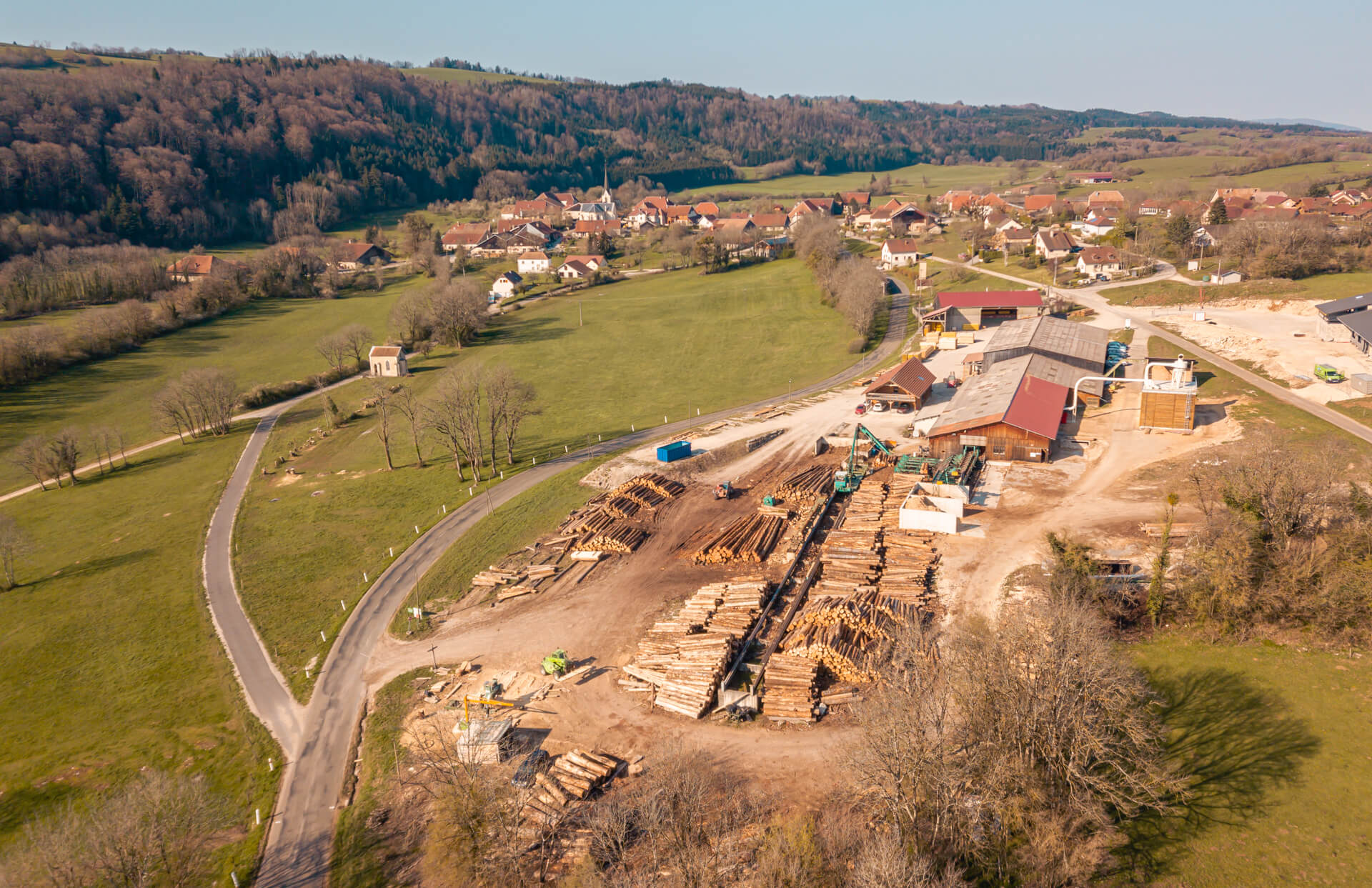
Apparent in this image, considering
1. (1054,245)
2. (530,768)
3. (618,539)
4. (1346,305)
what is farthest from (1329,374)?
(530,768)

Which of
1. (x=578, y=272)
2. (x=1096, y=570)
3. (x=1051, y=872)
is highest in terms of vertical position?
(x=578, y=272)

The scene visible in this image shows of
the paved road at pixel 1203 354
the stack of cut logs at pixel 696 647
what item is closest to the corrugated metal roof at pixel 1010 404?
the paved road at pixel 1203 354

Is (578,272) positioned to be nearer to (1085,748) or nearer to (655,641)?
(655,641)

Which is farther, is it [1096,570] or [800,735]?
[1096,570]

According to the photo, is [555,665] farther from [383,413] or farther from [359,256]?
[359,256]

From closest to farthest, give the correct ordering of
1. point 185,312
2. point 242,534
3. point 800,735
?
1. point 800,735
2. point 242,534
3. point 185,312

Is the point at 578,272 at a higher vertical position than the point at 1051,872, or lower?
higher

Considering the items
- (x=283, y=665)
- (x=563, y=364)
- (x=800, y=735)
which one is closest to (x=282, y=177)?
(x=563, y=364)

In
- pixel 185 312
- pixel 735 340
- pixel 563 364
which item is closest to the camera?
pixel 563 364
